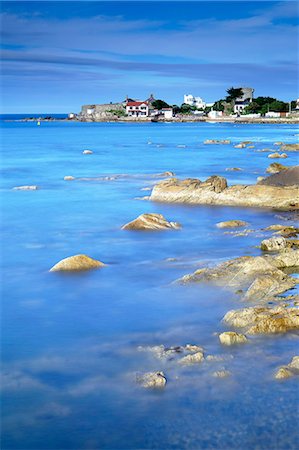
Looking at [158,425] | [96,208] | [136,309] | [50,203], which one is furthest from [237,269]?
[50,203]

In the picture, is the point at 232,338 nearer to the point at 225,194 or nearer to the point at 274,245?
the point at 274,245

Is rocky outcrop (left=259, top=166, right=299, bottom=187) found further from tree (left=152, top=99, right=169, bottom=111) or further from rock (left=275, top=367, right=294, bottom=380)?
tree (left=152, top=99, right=169, bottom=111)

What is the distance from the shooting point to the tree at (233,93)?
167 meters

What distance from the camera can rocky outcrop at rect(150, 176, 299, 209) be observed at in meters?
23.0

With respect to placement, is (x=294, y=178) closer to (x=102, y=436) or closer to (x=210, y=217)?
(x=210, y=217)

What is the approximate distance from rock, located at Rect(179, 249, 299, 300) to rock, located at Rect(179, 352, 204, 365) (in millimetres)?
2689

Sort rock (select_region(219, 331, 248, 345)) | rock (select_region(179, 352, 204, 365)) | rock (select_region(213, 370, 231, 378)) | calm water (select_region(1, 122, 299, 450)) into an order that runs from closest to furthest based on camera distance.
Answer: calm water (select_region(1, 122, 299, 450)) < rock (select_region(213, 370, 231, 378)) < rock (select_region(179, 352, 204, 365)) < rock (select_region(219, 331, 248, 345))

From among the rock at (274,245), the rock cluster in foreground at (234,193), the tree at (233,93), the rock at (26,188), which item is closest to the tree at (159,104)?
the tree at (233,93)

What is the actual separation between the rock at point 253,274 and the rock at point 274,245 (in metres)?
1.36

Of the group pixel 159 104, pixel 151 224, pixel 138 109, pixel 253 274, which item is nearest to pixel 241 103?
pixel 159 104

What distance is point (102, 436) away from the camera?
7742 mm

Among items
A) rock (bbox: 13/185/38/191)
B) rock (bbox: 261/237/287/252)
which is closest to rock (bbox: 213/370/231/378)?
rock (bbox: 261/237/287/252)

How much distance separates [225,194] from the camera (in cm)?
2402

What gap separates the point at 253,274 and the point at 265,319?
2.53 metres
